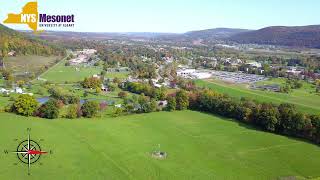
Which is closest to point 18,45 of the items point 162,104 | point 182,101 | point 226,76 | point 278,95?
point 226,76

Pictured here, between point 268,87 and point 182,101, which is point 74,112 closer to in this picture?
point 182,101

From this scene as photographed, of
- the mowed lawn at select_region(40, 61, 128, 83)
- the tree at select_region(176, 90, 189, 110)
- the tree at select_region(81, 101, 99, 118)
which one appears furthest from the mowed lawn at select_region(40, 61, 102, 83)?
the tree at select_region(176, 90, 189, 110)

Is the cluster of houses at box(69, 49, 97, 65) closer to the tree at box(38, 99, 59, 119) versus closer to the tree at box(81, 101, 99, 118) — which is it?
the tree at box(81, 101, 99, 118)

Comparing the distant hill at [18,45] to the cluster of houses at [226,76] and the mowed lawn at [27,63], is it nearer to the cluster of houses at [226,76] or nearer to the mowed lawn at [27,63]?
the mowed lawn at [27,63]

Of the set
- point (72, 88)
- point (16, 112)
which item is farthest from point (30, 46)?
point (16, 112)

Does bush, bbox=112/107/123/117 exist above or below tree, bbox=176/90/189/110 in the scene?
below

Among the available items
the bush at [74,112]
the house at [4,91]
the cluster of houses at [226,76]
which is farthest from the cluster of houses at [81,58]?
the bush at [74,112]
